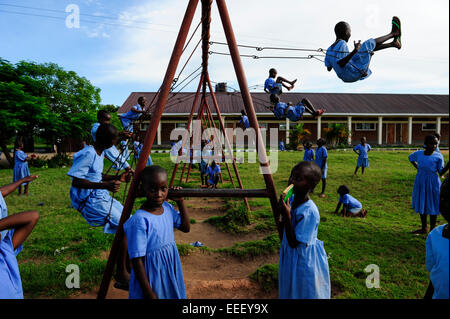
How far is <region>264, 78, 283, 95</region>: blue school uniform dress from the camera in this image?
558 centimetres

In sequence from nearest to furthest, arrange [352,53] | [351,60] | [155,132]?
1. [155,132]
2. [352,53]
3. [351,60]

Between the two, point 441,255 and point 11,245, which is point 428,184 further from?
point 11,245

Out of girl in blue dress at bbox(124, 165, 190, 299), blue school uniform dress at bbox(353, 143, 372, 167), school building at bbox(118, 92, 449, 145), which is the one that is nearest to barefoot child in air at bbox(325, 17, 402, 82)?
girl in blue dress at bbox(124, 165, 190, 299)

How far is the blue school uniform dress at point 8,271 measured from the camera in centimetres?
178

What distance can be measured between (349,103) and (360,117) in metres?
1.78

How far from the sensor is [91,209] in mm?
3000

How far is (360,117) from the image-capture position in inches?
1006

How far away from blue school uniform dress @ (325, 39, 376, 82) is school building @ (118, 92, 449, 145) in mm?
19166

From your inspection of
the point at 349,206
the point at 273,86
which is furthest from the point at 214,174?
the point at 349,206

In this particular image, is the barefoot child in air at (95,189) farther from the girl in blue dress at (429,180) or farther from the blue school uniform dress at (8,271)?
the girl in blue dress at (429,180)

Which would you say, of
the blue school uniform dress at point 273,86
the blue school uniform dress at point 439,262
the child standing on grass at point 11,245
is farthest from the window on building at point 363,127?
the child standing on grass at point 11,245

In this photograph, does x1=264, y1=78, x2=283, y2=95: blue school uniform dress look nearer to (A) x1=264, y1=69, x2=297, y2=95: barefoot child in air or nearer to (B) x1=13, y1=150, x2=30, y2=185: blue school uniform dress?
(A) x1=264, y1=69, x2=297, y2=95: barefoot child in air

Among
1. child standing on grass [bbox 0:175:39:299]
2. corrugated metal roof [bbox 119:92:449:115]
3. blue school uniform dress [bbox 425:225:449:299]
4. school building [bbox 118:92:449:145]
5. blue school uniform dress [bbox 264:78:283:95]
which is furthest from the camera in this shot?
corrugated metal roof [bbox 119:92:449:115]
